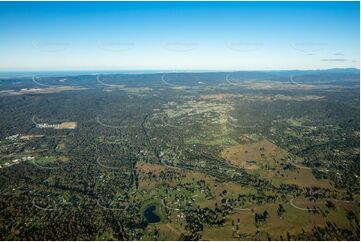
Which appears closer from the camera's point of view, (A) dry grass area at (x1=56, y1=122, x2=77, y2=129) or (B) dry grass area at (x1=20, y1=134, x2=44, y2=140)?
(B) dry grass area at (x1=20, y1=134, x2=44, y2=140)

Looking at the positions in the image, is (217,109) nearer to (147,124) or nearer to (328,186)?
(147,124)

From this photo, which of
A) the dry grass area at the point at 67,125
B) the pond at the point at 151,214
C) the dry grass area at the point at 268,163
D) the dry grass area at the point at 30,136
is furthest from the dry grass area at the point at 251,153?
the dry grass area at the point at 30,136

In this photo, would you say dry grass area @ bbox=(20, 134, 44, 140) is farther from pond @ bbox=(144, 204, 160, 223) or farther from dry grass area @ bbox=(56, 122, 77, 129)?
pond @ bbox=(144, 204, 160, 223)

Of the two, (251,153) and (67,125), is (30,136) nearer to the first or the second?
(67,125)

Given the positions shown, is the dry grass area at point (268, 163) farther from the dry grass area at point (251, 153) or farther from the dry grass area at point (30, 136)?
the dry grass area at point (30, 136)

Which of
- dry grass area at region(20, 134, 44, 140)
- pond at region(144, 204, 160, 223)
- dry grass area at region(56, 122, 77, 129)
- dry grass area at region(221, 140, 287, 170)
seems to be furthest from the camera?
dry grass area at region(56, 122, 77, 129)

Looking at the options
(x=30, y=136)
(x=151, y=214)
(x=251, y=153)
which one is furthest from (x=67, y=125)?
(x=151, y=214)

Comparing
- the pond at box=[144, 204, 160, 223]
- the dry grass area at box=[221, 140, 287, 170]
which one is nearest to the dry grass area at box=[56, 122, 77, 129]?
the dry grass area at box=[221, 140, 287, 170]

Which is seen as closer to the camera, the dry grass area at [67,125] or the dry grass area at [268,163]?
the dry grass area at [268,163]

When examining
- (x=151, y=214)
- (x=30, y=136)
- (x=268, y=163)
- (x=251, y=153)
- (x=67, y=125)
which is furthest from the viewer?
(x=67, y=125)
